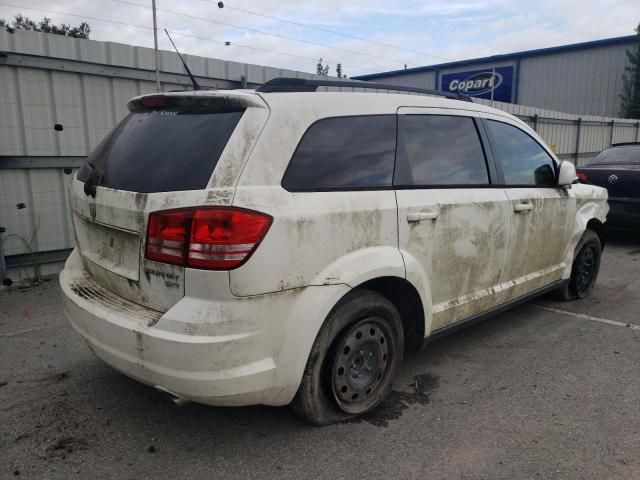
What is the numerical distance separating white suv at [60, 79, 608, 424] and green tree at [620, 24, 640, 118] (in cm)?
2830

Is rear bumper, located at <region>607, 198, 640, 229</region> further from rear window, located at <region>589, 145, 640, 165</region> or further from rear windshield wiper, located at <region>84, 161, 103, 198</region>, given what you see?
rear windshield wiper, located at <region>84, 161, 103, 198</region>

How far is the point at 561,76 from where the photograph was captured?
28.5 meters

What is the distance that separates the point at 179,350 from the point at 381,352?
125cm

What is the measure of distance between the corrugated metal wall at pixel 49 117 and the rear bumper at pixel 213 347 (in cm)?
411

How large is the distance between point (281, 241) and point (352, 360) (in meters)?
0.90

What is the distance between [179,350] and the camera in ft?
7.31

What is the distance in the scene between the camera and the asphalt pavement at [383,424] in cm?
251

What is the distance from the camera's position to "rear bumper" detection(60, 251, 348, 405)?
7.32 feet

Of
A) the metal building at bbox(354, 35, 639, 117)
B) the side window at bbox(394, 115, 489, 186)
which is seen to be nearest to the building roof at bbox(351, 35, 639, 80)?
the metal building at bbox(354, 35, 639, 117)

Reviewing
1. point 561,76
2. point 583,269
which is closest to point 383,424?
point 583,269

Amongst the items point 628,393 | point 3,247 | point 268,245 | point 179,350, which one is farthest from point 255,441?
point 3,247

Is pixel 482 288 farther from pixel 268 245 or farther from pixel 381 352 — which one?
pixel 268 245

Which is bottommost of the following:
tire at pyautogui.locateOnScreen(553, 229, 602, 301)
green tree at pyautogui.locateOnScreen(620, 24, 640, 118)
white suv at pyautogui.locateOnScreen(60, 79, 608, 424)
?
tire at pyautogui.locateOnScreen(553, 229, 602, 301)

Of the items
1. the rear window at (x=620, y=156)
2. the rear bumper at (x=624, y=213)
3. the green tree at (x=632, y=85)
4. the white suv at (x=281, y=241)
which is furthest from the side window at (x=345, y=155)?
the green tree at (x=632, y=85)
